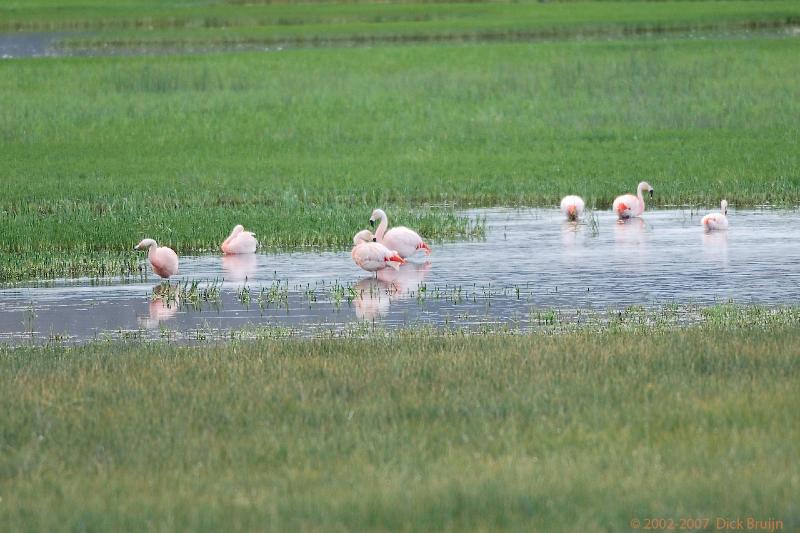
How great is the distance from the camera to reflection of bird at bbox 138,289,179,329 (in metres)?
14.7

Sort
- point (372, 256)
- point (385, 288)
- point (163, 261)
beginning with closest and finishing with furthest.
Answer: point (385, 288) → point (163, 261) → point (372, 256)

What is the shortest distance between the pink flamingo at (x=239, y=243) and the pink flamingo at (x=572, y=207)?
5.68 m

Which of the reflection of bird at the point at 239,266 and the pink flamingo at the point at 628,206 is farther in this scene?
the pink flamingo at the point at 628,206

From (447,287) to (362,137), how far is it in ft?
61.3

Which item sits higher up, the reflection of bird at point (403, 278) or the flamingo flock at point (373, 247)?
the flamingo flock at point (373, 247)

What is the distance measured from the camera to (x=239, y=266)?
18625 mm

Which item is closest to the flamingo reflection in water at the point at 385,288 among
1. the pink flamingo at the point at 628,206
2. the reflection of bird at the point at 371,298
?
the reflection of bird at the point at 371,298

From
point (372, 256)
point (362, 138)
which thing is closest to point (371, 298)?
point (372, 256)

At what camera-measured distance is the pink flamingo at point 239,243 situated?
62.7ft

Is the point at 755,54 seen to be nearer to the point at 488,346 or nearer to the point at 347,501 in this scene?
the point at 488,346

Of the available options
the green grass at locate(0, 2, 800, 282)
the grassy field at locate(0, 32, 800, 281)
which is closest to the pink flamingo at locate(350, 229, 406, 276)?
the green grass at locate(0, 2, 800, 282)

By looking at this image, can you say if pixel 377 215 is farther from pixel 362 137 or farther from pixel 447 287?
pixel 362 137

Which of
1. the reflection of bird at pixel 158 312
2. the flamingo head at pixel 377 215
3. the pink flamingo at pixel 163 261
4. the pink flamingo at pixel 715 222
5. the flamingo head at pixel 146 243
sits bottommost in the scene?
the reflection of bird at pixel 158 312

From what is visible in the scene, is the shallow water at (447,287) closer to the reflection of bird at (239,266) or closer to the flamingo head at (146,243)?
the reflection of bird at (239,266)
